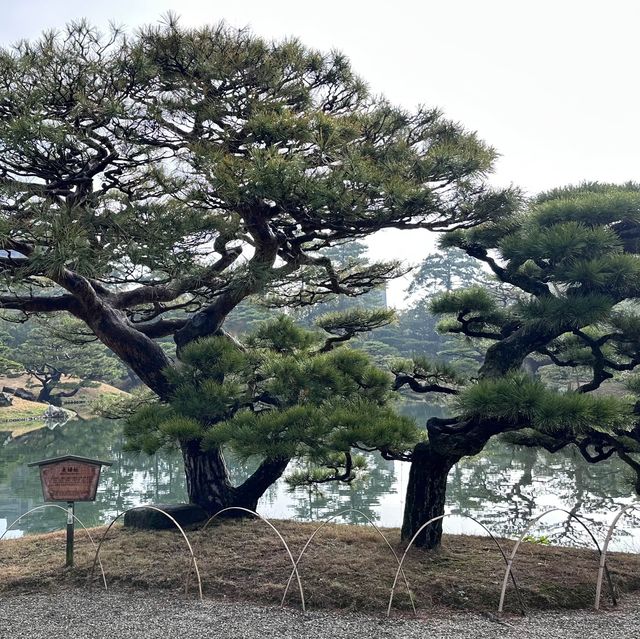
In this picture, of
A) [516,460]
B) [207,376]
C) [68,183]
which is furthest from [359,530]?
[516,460]

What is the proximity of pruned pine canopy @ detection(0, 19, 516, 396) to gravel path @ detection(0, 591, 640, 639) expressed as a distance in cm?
180

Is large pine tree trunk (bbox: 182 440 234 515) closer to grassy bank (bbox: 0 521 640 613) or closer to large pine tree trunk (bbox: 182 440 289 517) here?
large pine tree trunk (bbox: 182 440 289 517)

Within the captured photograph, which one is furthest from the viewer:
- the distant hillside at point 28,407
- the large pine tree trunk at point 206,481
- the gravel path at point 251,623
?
the distant hillside at point 28,407

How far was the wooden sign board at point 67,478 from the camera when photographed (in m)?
3.98

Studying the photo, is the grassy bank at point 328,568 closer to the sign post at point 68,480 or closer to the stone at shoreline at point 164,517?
the stone at shoreline at point 164,517

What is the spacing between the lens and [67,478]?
Result: 13.1ft

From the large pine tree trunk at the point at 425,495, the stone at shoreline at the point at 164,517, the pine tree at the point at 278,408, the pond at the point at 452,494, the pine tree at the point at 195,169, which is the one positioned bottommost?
the pond at the point at 452,494

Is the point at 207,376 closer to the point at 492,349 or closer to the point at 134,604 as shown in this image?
the point at 134,604

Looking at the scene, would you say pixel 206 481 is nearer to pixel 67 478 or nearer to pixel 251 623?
pixel 67 478

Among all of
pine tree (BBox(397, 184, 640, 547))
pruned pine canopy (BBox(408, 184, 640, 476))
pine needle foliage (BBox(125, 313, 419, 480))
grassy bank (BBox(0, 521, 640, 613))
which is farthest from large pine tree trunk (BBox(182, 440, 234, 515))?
pruned pine canopy (BBox(408, 184, 640, 476))

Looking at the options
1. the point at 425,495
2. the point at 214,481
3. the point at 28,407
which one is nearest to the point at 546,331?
the point at 425,495

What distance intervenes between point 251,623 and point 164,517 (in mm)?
1958

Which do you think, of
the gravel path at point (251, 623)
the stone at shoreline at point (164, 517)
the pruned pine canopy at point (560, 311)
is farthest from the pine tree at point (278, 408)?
the gravel path at point (251, 623)

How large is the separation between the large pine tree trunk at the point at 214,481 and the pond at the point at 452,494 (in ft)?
1.20
